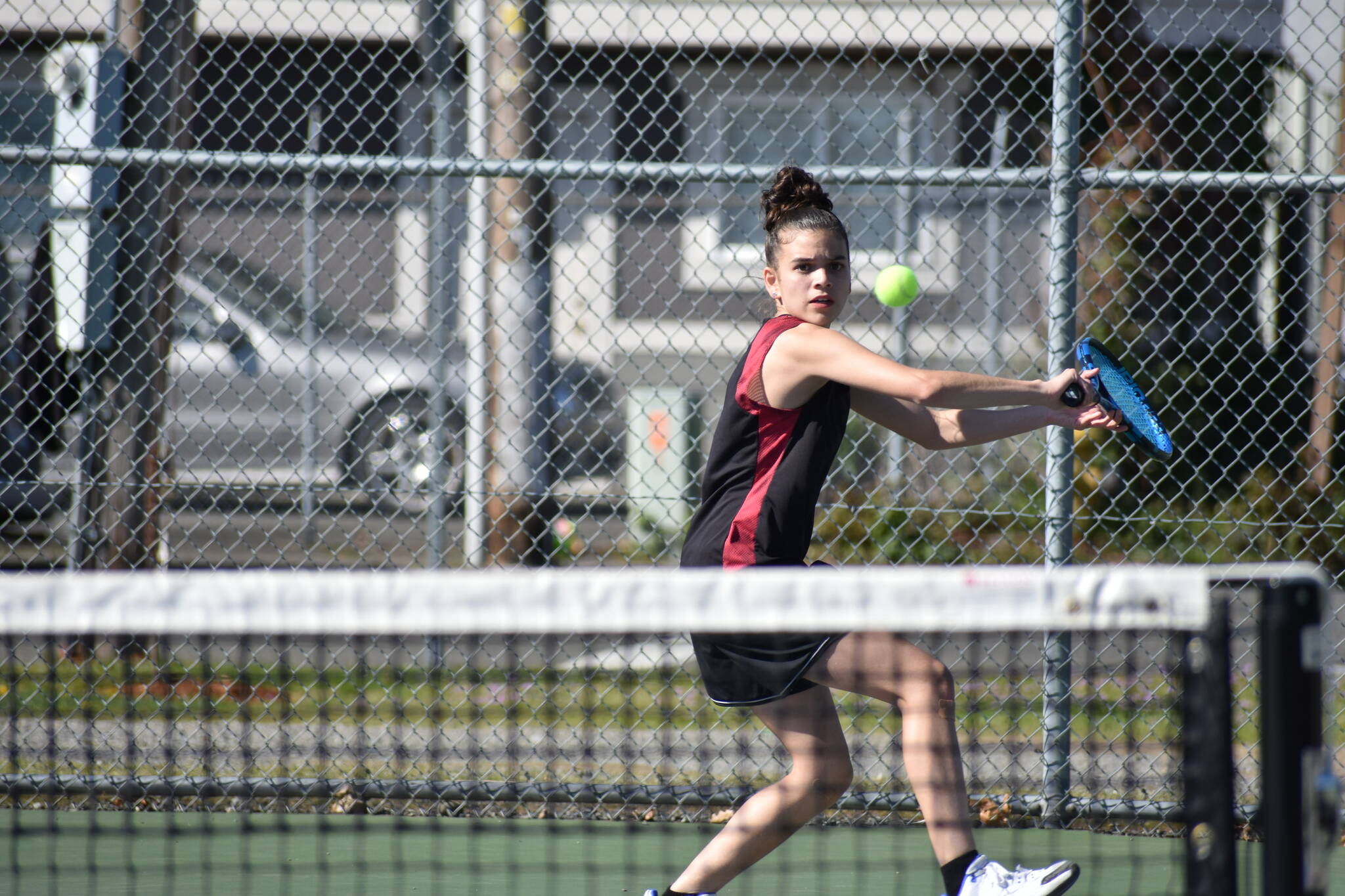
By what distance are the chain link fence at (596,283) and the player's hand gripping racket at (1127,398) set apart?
0.53 metres

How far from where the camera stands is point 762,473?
8.49ft

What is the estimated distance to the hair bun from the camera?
2758mm

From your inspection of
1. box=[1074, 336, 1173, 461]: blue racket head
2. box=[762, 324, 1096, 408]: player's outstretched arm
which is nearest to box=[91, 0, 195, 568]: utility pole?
box=[762, 324, 1096, 408]: player's outstretched arm

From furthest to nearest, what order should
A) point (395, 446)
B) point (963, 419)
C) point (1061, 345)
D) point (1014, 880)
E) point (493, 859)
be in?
point (395, 446) → point (1061, 345) → point (493, 859) → point (963, 419) → point (1014, 880)

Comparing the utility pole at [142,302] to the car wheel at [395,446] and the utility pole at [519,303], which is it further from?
the car wheel at [395,446]

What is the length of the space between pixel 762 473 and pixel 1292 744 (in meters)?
1.12

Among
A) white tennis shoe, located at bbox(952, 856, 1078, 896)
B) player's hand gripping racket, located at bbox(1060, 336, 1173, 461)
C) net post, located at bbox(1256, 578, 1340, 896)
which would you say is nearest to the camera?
net post, located at bbox(1256, 578, 1340, 896)

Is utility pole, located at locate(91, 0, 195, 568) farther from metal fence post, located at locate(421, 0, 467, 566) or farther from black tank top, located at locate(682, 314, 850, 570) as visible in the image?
black tank top, located at locate(682, 314, 850, 570)

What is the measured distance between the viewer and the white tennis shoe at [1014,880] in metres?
2.34

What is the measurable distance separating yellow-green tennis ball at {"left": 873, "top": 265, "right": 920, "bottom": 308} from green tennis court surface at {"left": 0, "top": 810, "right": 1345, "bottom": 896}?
1454 millimetres

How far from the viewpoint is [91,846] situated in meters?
3.15

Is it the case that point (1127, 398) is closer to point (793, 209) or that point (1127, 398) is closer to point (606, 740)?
point (793, 209)

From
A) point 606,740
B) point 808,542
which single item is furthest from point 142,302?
point 808,542

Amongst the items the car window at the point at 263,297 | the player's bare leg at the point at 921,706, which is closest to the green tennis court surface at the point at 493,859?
the player's bare leg at the point at 921,706
